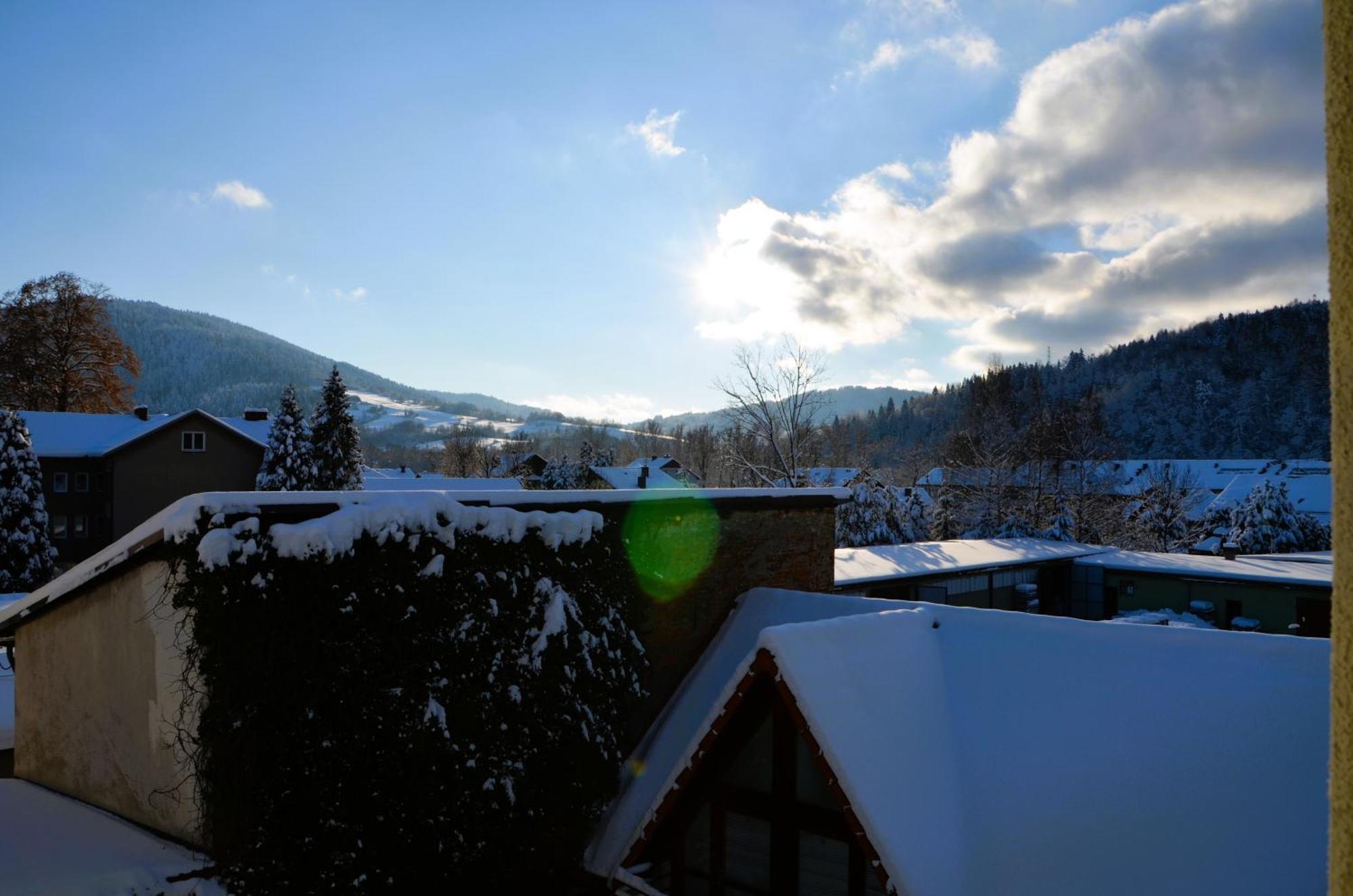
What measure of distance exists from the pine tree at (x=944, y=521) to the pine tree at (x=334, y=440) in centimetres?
3095

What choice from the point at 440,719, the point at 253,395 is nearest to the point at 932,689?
the point at 440,719

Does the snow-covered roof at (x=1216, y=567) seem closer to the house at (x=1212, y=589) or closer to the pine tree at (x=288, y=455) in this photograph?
the house at (x=1212, y=589)

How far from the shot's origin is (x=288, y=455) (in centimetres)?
3784

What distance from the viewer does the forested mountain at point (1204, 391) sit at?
281ft

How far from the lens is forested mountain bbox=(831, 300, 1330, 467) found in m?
85.8

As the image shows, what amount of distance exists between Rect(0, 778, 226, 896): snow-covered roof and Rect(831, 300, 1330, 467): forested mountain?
72622mm

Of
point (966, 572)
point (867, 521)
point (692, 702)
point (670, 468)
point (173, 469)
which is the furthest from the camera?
point (670, 468)

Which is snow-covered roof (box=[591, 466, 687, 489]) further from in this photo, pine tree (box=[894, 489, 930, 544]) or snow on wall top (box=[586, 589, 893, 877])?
snow on wall top (box=[586, 589, 893, 877])

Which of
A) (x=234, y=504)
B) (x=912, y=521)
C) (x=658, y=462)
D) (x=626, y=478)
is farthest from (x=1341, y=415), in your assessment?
(x=658, y=462)

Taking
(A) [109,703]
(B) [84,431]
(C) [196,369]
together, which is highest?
(C) [196,369]

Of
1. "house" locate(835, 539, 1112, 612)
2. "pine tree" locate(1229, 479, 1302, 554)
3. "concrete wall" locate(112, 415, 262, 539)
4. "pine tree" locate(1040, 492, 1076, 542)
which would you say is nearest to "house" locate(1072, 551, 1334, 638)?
"house" locate(835, 539, 1112, 612)

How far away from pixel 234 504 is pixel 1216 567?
2900cm

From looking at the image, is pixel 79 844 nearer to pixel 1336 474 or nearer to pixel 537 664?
pixel 537 664

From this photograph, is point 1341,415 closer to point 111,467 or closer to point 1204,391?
point 111,467
